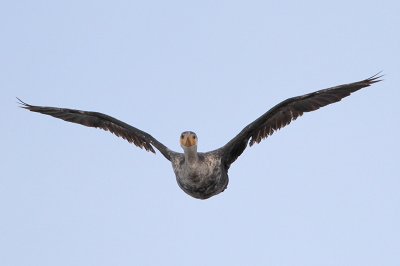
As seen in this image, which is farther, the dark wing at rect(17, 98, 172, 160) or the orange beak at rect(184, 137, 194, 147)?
the dark wing at rect(17, 98, 172, 160)

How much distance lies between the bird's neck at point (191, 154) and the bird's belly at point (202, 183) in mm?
319

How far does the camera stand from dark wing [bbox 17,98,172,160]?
2148 cm

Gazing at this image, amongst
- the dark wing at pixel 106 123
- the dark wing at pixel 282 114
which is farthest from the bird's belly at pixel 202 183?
the dark wing at pixel 106 123

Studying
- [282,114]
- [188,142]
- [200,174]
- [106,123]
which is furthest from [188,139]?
[106,123]

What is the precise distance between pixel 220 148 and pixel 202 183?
1333mm

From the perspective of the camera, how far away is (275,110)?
1970cm

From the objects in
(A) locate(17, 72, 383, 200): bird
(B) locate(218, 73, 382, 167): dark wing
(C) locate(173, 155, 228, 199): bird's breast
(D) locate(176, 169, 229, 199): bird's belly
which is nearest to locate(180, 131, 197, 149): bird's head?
(A) locate(17, 72, 383, 200): bird

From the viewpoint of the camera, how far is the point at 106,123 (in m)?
22.2

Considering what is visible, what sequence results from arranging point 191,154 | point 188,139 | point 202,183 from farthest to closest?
point 202,183, point 191,154, point 188,139

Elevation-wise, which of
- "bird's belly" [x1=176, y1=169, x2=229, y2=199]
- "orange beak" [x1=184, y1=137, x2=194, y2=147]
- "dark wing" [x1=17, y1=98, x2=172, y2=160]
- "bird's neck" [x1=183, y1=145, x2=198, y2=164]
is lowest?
"bird's belly" [x1=176, y1=169, x2=229, y2=199]

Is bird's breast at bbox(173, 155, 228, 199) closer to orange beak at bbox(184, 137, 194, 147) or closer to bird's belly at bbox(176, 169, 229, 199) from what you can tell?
bird's belly at bbox(176, 169, 229, 199)

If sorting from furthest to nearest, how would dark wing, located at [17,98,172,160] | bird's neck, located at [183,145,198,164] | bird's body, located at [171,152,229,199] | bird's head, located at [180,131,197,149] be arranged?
dark wing, located at [17,98,172,160] → bird's body, located at [171,152,229,199] → bird's neck, located at [183,145,198,164] → bird's head, located at [180,131,197,149]

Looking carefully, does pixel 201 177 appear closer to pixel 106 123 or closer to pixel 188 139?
pixel 188 139

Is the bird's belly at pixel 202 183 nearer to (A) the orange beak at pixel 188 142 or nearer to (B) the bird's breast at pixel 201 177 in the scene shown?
(B) the bird's breast at pixel 201 177
